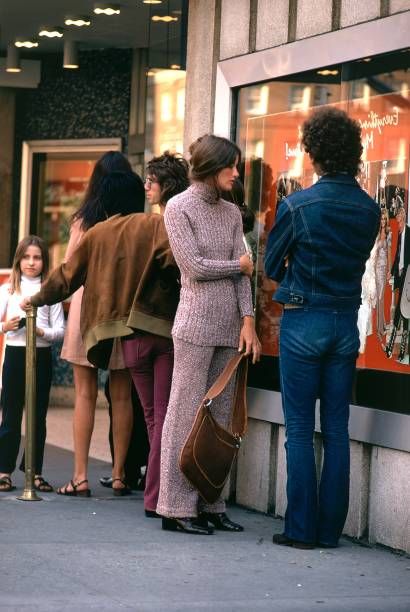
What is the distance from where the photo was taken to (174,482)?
21.3 feet

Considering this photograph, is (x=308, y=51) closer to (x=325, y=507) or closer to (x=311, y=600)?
(x=325, y=507)

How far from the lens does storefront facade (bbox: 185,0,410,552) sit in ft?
20.6

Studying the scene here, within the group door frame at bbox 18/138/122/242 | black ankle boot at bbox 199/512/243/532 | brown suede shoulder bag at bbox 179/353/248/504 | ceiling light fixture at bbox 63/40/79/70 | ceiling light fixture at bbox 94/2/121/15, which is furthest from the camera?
door frame at bbox 18/138/122/242

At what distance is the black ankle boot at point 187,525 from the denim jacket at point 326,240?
1.15 m

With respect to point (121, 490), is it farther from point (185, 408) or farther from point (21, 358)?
point (185, 408)

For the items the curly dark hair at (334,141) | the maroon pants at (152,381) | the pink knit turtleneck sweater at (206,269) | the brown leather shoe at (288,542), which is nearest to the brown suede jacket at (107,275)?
the maroon pants at (152,381)

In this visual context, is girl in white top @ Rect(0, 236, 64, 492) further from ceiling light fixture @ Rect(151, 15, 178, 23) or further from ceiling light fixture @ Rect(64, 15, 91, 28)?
ceiling light fixture @ Rect(64, 15, 91, 28)

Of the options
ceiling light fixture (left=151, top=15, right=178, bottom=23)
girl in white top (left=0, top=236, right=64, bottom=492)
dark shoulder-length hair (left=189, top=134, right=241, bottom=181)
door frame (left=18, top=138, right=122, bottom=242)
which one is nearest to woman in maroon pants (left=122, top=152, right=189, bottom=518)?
dark shoulder-length hair (left=189, top=134, right=241, bottom=181)

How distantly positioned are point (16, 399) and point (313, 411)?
7.24 ft

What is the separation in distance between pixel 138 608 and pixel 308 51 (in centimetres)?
313

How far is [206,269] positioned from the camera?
6328 mm

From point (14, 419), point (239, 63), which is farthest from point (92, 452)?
point (239, 63)

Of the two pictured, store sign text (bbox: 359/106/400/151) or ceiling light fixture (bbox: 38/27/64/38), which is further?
ceiling light fixture (bbox: 38/27/64/38)

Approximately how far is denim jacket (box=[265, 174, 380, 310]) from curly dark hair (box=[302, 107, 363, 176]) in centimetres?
5
